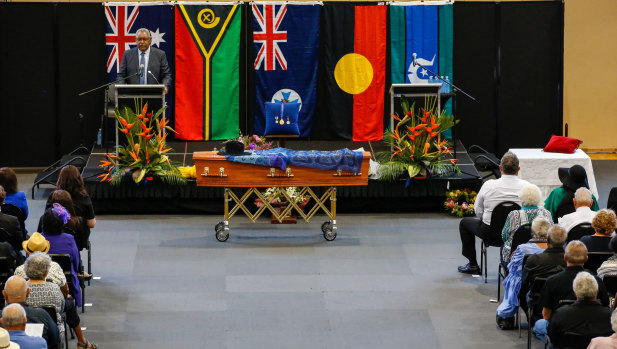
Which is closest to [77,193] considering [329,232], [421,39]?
[329,232]

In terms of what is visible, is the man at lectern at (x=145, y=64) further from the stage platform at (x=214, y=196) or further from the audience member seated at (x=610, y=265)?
the audience member seated at (x=610, y=265)

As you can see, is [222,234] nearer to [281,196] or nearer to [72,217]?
[281,196]

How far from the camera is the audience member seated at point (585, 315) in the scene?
685cm

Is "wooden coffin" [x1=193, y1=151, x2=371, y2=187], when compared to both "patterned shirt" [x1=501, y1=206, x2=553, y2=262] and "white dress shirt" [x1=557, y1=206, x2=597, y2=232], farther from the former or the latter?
"white dress shirt" [x1=557, y1=206, x2=597, y2=232]

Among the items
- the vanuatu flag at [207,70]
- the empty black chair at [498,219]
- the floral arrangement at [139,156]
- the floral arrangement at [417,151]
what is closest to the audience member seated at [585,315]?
the empty black chair at [498,219]

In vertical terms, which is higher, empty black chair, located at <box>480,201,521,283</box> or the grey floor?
empty black chair, located at <box>480,201,521,283</box>

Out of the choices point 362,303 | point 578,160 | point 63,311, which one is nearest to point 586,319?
point 362,303

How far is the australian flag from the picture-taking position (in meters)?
15.4

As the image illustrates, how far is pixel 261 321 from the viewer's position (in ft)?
29.4

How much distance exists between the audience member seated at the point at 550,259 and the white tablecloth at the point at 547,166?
15.4 feet

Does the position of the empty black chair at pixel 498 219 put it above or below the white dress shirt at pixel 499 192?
below

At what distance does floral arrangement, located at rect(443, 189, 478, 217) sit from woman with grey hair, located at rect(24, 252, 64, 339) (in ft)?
21.2

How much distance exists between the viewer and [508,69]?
15.8 m

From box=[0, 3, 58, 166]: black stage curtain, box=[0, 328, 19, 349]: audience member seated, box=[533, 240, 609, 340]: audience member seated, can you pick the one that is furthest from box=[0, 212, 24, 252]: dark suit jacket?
box=[0, 3, 58, 166]: black stage curtain
